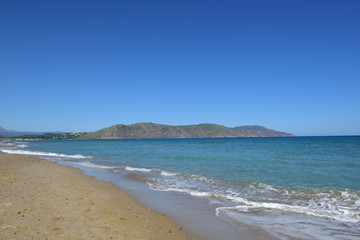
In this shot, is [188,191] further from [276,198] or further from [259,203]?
[276,198]

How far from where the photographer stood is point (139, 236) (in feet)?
18.9

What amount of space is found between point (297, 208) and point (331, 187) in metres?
5.31

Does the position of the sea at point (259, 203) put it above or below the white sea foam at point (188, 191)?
above

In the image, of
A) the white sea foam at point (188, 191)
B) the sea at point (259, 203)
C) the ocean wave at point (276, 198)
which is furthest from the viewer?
the white sea foam at point (188, 191)

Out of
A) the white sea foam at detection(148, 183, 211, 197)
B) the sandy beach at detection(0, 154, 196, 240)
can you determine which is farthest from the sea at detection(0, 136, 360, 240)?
the sandy beach at detection(0, 154, 196, 240)

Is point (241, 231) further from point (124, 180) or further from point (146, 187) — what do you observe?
point (124, 180)

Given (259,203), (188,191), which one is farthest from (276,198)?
(188,191)

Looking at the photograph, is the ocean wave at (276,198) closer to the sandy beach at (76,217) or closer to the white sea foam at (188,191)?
the white sea foam at (188,191)

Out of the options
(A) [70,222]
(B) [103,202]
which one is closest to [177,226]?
(A) [70,222]

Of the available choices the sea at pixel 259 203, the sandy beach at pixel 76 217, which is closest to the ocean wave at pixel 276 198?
the sea at pixel 259 203

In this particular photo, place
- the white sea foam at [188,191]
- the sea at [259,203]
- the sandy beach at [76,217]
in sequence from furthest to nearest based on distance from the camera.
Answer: the white sea foam at [188,191] → the sea at [259,203] → the sandy beach at [76,217]

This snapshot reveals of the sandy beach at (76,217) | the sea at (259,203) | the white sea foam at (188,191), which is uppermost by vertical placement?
the sandy beach at (76,217)

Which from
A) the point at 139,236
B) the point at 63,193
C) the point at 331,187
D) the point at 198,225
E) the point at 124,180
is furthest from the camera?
the point at 124,180

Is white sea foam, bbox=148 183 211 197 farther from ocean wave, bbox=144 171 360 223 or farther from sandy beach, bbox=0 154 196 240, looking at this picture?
sandy beach, bbox=0 154 196 240
